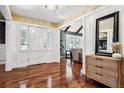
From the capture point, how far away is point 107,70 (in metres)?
2.32

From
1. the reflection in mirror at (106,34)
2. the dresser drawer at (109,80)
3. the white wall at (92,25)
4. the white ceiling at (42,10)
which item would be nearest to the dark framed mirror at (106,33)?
the reflection in mirror at (106,34)

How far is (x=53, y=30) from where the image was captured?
19.4 ft

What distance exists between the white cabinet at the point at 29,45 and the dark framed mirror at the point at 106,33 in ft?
10.5

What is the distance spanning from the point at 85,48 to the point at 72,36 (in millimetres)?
6106

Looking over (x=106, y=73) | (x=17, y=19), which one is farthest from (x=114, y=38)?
(x=17, y=19)

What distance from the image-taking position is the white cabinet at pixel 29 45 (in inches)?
167

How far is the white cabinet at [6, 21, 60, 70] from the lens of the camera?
4251 millimetres

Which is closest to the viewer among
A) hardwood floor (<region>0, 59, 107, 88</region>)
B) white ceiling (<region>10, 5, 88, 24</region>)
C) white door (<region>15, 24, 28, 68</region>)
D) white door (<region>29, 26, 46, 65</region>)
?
hardwood floor (<region>0, 59, 107, 88</region>)

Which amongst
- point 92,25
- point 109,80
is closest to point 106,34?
point 92,25

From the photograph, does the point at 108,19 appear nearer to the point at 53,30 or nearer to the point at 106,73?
the point at 106,73

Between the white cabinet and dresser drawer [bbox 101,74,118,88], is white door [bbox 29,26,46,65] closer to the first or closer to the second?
the white cabinet

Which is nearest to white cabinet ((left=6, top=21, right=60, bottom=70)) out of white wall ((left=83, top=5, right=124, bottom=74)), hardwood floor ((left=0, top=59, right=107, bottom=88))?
hardwood floor ((left=0, top=59, right=107, bottom=88))

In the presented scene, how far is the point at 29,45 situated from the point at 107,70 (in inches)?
147

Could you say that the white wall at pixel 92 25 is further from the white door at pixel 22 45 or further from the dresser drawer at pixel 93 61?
the white door at pixel 22 45
